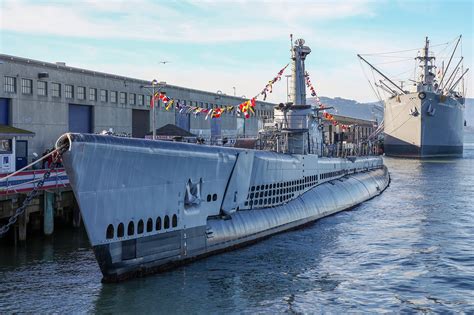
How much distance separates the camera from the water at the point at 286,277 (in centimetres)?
1667

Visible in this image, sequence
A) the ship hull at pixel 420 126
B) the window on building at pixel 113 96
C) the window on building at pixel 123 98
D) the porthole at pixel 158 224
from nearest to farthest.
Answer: the porthole at pixel 158 224
the window on building at pixel 113 96
the window on building at pixel 123 98
the ship hull at pixel 420 126

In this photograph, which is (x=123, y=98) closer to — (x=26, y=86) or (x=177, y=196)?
(x=26, y=86)

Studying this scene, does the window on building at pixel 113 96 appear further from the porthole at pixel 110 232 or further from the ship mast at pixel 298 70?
the porthole at pixel 110 232

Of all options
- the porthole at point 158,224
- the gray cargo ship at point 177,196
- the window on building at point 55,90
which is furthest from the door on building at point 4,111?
the porthole at point 158,224

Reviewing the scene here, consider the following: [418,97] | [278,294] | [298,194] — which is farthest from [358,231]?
[418,97]

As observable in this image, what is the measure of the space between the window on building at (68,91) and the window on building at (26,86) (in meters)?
3.56

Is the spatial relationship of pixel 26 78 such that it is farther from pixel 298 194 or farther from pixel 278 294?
pixel 278 294

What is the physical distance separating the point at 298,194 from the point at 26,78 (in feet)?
67.3

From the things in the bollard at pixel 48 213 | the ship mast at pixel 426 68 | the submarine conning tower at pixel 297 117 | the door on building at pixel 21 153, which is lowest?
the bollard at pixel 48 213

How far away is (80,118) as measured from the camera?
4319 cm

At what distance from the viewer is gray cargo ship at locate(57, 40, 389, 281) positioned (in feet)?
54.9

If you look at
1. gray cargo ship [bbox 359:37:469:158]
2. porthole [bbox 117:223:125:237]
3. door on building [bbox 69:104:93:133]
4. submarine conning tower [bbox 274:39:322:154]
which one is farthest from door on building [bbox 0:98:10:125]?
gray cargo ship [bbox 359:37:469:158]

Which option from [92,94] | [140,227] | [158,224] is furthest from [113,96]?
[140,227]

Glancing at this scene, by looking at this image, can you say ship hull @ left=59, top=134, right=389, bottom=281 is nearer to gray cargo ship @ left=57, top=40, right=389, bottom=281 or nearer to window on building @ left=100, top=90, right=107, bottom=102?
gray cargo ship @ left=57, top=40, right=389, bottom=281
